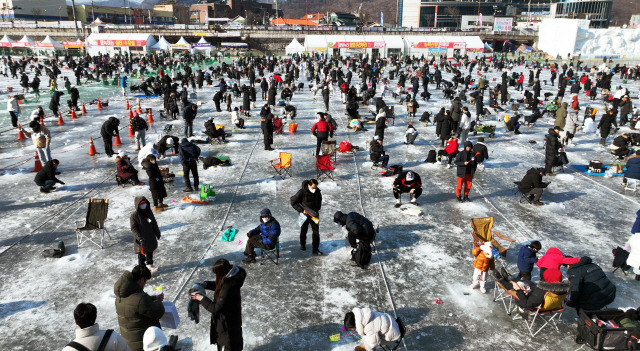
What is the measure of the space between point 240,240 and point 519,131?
50.2 feet

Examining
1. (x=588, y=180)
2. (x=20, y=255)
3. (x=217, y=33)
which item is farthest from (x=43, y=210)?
(x=217, y=33)

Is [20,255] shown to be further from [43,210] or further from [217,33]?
[217,33]

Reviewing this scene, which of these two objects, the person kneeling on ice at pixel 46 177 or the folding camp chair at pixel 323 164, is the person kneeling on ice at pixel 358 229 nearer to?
the folding camp chair at pixel 323 164

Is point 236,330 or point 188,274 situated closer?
point 236,330

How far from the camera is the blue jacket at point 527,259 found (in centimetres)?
667

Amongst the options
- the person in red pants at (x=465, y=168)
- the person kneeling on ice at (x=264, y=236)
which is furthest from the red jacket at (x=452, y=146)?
the person kneeling on ice at (x=264, y=236)

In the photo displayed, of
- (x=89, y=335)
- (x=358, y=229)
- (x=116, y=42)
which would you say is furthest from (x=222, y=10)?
(x=89, y=335)

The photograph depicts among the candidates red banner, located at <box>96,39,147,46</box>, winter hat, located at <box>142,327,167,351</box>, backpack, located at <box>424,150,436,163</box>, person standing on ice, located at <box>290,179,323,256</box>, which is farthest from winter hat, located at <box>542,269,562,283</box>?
red banner, located at <box>96,39,147,46</box>

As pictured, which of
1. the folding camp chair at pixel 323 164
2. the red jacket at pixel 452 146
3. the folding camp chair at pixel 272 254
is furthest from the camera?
the red jacket at pixel 452 146

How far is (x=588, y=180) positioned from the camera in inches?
485

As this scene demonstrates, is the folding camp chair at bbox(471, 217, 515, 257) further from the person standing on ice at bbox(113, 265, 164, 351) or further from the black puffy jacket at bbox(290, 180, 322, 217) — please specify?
the person standing on ice at bbox(113, 265, 164, 351)

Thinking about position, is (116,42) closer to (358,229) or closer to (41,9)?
(358,229)

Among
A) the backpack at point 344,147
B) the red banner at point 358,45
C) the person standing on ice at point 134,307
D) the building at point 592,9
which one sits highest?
the building at point 592,9

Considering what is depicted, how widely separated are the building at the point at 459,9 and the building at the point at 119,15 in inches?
3074
